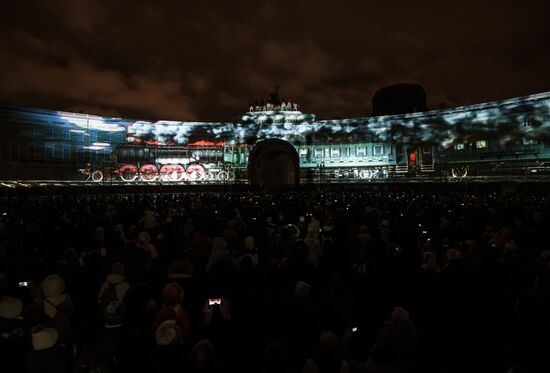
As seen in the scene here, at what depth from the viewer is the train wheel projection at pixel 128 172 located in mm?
48594

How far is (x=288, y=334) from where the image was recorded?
5816 millimetres

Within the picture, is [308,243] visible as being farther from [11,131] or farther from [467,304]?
[11,131]

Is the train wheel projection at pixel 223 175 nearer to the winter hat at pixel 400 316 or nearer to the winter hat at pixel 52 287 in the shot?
the winter hat at pixel 52 287

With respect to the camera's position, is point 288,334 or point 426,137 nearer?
point 288,334

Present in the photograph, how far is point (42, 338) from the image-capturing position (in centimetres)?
441

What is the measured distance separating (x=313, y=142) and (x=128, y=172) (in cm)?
2368

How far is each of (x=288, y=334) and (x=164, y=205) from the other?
1605cm

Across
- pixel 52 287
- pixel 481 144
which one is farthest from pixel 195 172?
pixel 52 287

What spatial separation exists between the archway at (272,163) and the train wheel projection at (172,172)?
27.8 ft

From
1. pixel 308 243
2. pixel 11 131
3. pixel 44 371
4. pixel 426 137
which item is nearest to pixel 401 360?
pixel 44 371

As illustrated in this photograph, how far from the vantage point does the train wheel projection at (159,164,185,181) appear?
5166 centimetres

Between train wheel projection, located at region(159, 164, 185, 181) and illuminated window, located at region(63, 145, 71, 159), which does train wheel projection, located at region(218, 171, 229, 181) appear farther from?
illuminated window, located at region(63, 145, 71, 159)

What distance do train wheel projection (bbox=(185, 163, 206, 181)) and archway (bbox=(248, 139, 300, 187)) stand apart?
5957 mm

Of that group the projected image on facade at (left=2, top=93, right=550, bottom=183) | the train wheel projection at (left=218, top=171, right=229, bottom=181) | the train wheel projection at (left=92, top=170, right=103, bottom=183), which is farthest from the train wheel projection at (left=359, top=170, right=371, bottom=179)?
the train wheel projection at (left=92, top=170, right=103, bottom=183)
